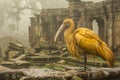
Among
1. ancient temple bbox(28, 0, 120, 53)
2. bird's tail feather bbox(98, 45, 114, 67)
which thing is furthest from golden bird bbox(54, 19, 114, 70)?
ancient temple bbox(28, 0, 120, 53)

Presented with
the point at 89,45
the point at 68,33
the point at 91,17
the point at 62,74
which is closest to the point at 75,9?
the point at 91,17

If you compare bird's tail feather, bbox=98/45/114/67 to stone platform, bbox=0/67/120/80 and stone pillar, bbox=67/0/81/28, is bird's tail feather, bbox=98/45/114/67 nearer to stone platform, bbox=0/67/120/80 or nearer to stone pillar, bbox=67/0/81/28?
stone platform, bbox=0/67/120/80

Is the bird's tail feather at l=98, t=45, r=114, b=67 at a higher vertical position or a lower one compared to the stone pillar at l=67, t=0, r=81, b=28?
lower

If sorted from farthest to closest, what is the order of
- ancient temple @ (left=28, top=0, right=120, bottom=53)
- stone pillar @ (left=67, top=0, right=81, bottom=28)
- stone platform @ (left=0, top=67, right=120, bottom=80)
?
stone pillar @ (left=67, top=0, right=81, bottom=28) < ancient temple @ (left=28, top=0, right=120, bottom=53) < stone platform @ (left=0, top=67, right=120, bottom=80)

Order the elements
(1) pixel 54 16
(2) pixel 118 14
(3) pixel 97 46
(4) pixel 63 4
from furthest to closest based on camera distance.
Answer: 1. (4) pixel 63 4
2. (1) pixel 54 16
3. (2) pixel 118 14
4. (3) pixel 97 46

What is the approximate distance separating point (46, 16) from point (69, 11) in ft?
15.3

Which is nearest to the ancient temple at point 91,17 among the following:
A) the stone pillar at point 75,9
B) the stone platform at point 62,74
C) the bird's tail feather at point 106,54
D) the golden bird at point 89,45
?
the stone pillar at point 75,9

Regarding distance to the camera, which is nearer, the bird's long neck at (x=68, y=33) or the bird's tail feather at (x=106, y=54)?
the bird's tail feather at (x=106, y=54)

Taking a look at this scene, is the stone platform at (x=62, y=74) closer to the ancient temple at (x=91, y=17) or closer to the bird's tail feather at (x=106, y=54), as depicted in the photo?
the bird's tail feather at (x=106, y=54)

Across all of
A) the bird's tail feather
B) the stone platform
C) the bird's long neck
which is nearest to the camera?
the stone platform

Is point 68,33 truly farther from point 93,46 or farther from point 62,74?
point 62,74

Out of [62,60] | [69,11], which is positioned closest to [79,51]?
[62,60]

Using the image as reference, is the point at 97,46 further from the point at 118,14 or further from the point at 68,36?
the point at 118,14

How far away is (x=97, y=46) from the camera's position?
8.70 metres
